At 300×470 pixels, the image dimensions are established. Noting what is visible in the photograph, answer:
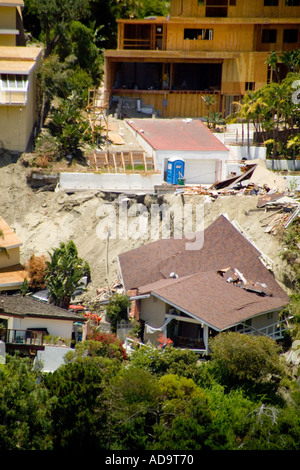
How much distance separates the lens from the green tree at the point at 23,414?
138 feet

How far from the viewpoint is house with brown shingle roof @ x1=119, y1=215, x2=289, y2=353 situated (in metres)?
51.2

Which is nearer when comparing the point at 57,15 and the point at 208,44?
the point at 57,15

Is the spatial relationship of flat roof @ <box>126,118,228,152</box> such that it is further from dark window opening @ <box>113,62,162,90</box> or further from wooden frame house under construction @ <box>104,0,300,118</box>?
dark window opening @ <box>113,62,162,90</box>

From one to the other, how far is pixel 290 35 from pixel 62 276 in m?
28.2

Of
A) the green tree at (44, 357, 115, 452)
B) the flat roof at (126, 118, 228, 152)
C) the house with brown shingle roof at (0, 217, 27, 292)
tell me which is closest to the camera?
the green tree at (44, 357, 115, 452)

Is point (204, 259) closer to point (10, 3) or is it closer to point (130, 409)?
point (130, 409)

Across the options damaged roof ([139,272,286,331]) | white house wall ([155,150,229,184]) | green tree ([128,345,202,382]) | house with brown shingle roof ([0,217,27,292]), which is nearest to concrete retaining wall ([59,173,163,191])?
white house wall ([155,150,229,184])

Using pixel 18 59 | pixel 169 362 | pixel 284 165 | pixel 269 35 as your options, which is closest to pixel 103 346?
pixel 169 362

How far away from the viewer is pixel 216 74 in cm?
7706

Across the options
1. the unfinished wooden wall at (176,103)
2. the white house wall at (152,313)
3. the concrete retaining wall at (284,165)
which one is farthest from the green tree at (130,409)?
the unfinished wooden wall at (176,103)

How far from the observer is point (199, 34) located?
243 ft

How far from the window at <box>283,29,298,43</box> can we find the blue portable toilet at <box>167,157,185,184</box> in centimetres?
1571
